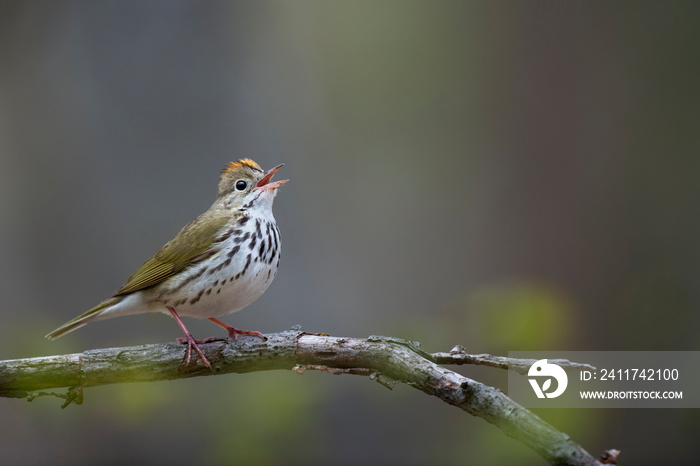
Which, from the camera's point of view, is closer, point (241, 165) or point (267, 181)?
point (267, 181)

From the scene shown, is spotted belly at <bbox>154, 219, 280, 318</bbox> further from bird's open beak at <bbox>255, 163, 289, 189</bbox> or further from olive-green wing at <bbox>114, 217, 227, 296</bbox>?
bird's open beak at <bbox>255, 163, 289, 189</bbox>

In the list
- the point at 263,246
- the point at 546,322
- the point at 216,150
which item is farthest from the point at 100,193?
the point at 546,322

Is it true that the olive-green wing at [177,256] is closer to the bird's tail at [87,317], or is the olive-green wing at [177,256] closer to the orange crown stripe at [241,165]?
the bird's tail at [87,317]

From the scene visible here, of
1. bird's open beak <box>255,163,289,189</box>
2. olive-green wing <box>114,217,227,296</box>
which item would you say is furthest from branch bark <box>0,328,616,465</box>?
bird's open beak <box>255,163,289,189</box>

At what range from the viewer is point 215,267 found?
12.1 ft

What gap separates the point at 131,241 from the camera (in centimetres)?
536

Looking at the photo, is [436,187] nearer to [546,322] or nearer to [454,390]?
[546,322]

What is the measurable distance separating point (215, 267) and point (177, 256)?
1.08 ft

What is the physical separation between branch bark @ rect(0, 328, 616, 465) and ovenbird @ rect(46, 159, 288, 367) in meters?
0.41

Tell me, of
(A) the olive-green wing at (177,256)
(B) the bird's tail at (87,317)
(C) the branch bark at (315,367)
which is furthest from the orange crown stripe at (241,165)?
(C) the branch bark at (315,367)

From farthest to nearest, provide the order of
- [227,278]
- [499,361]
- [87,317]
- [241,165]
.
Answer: [241,165]
[87,317]
[227,278]
[499,361]

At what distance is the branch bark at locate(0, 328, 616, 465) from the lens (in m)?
2.23

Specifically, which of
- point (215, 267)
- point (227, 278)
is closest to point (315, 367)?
point (227, 278)

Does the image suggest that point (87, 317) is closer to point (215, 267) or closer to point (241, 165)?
point (215, 267)
